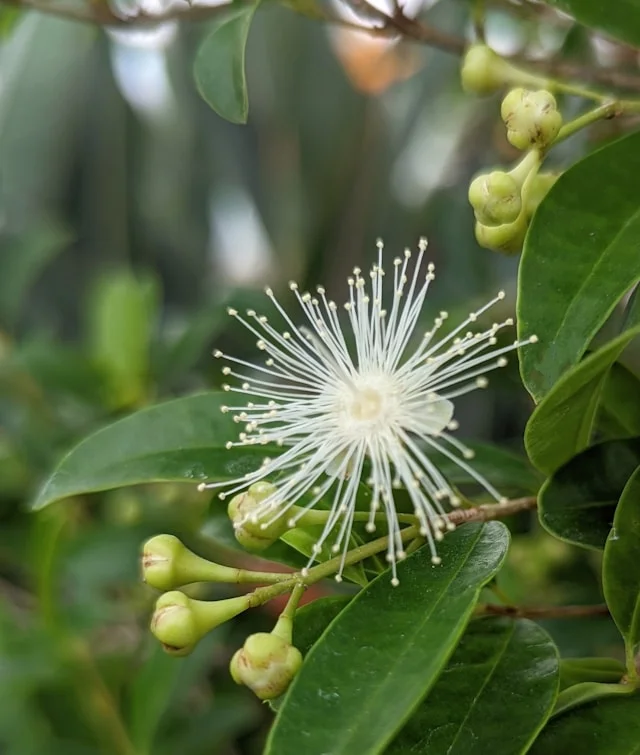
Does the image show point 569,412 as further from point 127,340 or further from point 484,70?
point 127,340

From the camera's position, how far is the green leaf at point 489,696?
53 centimetres

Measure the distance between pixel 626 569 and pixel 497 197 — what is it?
25cm

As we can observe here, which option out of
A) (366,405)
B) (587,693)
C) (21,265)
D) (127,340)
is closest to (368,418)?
(366,405)

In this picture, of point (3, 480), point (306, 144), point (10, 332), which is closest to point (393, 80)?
point (306, 144)

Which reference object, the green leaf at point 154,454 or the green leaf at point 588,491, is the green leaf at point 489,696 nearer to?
the green leaf at point 588,491

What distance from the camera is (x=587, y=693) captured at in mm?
568

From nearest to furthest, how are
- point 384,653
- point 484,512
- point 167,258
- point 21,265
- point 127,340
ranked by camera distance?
point 384,653 < point 484,512 < point 127,340 < point 21,265 < point 167,258

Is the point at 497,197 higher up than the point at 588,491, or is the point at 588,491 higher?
the point at 497,197

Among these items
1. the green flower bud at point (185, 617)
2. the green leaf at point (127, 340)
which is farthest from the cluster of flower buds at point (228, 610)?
the green leaf at point (127, 340)

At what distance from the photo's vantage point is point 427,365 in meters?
0.60

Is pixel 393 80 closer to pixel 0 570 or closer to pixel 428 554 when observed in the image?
pixel 0 570

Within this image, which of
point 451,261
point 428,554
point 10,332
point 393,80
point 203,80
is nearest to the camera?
point 428,554

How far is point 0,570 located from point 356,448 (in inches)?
49.9

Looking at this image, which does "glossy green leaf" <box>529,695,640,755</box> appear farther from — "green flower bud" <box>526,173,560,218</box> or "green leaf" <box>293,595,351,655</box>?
"green flower bud" <box>526,173,560,218</box>
